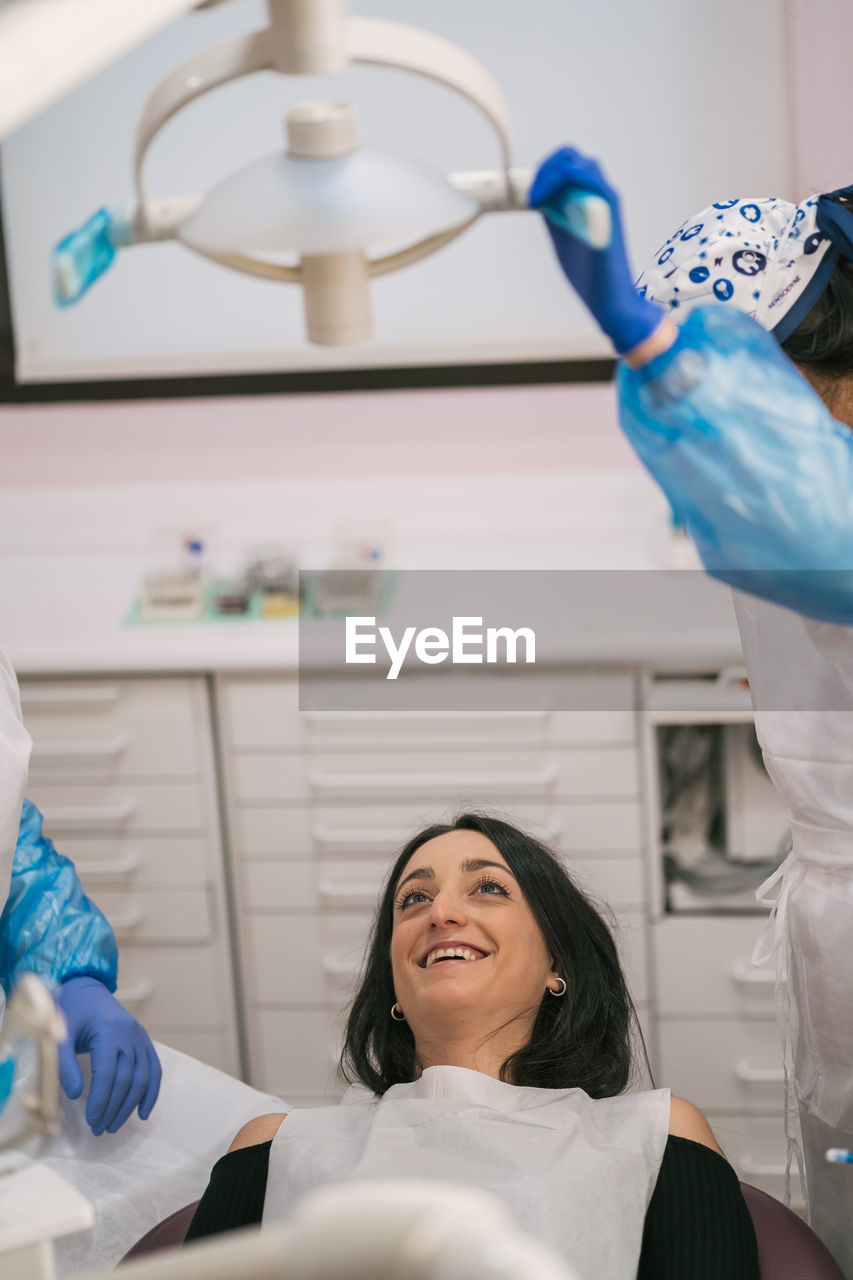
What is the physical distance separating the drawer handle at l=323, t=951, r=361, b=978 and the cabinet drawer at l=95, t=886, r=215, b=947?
223mm

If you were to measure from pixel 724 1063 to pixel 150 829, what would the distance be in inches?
44.2

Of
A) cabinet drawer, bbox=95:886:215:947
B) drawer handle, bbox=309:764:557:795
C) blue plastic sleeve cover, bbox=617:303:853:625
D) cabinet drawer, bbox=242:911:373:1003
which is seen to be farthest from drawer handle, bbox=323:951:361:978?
blue plastic sleeve cover, bbox=617:303:853:625

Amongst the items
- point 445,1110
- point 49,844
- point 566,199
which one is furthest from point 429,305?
point 566,199

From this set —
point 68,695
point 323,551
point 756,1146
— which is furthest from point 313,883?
point 756,1146

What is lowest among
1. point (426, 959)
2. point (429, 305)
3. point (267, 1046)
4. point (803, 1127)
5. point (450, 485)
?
point (267, 1046)

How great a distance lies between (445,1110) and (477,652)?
3.54 ft

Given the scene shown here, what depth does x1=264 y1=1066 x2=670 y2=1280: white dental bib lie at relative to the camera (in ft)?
4.60

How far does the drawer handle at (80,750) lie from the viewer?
2.62 meters

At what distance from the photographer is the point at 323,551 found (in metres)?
2.93

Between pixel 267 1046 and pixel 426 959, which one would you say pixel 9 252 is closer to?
pixel 267 1046

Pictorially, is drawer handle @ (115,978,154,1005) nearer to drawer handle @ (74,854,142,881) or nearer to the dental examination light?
drawer handle @ (74,854,142,881)

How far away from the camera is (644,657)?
7.95ft

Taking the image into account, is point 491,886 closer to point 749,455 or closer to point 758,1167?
point 749,455

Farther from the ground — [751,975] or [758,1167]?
[751,975]
